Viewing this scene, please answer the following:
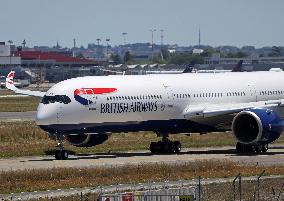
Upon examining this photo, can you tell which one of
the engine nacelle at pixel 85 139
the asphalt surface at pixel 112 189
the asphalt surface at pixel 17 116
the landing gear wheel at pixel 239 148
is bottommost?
the asphalt surface at pixel 17 116

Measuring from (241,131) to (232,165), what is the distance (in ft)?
30.0

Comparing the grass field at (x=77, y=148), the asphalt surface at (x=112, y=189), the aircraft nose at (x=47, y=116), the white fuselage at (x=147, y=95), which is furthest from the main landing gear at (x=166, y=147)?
the asphalt surface at (x=112, y=189)

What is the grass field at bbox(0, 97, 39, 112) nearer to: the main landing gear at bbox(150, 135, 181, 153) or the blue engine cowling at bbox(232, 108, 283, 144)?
the main landing gear at bbox(150, 135, 181, 153)

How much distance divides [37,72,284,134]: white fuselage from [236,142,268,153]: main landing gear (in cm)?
202

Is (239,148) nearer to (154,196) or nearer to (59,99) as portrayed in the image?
(59,99)

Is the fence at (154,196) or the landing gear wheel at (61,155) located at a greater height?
the fence at (154,196)

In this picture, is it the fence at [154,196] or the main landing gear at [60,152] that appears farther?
the main landing gear at [60,152]

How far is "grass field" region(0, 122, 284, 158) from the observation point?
65312 mm

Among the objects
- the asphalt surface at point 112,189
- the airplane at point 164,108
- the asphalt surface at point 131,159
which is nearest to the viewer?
the asphalt surface at point 112,189

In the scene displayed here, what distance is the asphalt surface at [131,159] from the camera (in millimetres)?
55031

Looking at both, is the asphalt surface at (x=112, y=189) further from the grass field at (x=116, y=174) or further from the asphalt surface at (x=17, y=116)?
the asphalt surface at (x=17, y=116)

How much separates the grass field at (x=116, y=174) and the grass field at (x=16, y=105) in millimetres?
67657

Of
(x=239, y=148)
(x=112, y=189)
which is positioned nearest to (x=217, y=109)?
(x=239, y=148)

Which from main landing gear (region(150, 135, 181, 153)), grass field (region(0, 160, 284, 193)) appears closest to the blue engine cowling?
main landing gear (region(150, 135, 181, 153))
